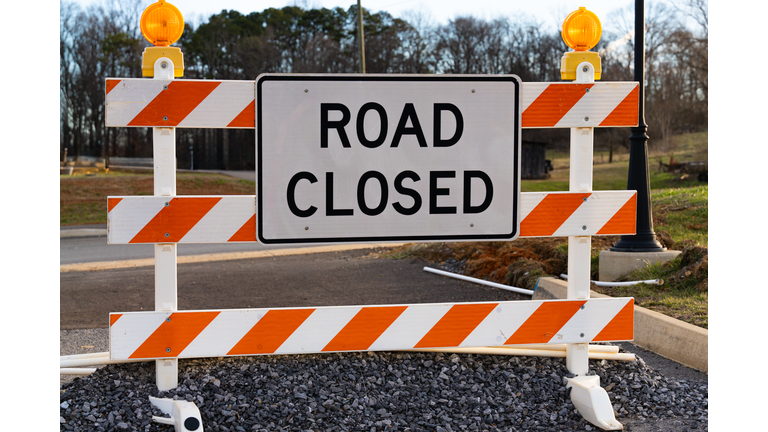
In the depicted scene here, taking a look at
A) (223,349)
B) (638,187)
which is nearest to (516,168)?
(223,349)

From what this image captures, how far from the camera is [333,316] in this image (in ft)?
10.4

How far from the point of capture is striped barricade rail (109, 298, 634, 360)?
307cm

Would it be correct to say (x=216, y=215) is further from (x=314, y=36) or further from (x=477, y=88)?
(x=314, y=36)

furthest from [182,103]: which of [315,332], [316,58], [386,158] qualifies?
[316,58]

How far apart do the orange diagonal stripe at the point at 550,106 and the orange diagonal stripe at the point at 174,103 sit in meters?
1.70

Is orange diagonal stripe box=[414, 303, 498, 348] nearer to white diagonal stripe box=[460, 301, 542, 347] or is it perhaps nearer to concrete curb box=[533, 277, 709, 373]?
white diagonal stripe box=[460, 301, 542, 347]

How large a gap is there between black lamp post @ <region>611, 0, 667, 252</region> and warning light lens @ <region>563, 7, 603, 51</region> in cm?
357

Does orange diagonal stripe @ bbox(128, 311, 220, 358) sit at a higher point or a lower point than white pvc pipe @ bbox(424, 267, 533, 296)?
higher

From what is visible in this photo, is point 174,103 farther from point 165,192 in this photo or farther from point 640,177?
point 640,177

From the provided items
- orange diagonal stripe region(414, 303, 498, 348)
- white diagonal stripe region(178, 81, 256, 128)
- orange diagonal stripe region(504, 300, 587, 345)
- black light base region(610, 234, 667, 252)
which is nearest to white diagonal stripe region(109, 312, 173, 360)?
white diagonal stripe region(178, 81, 256, 128)

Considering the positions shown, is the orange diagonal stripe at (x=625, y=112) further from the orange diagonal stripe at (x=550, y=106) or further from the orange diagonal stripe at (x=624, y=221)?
the orange diagonal stripe at (x=624, y=221)

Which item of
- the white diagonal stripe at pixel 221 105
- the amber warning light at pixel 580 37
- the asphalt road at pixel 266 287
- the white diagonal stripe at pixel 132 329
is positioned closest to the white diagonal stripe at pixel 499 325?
the amber warning light at pixel 580 37

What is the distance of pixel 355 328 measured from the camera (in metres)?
3.18

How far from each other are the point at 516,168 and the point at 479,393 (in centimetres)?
131
